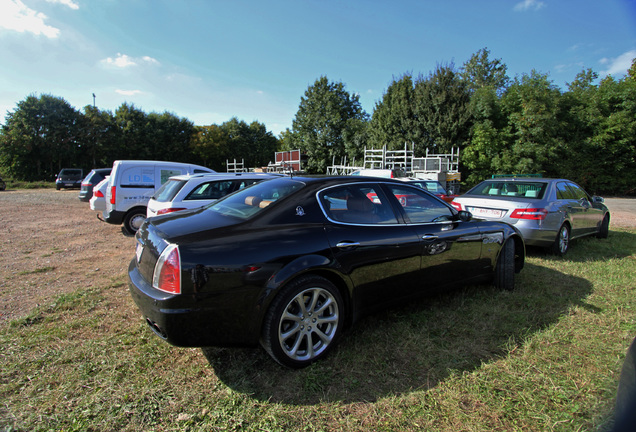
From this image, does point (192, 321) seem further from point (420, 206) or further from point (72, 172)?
point (72, 172)

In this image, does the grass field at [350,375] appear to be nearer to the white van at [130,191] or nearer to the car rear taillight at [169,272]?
the car rear taillight at [169,272]

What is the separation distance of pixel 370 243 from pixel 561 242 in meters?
5.06

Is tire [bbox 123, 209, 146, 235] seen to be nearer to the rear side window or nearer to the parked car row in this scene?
the parked car row

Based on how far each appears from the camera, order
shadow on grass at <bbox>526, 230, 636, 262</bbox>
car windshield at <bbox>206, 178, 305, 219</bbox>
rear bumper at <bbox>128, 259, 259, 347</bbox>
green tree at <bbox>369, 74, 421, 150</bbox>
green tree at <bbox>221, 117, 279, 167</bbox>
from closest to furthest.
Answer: rear bumper at <bbox>128, 259, 259, 347</bbox> < car windshield at <bbox>206, 178, 305, 219</bbox> < shadow on grass at <bbox>526, 230, 636, 262</bbox> < green tree at <bbox>369, 74, 421, 150</bbox> < green tree at <bbox>221, 117, 279, 167</bbox>

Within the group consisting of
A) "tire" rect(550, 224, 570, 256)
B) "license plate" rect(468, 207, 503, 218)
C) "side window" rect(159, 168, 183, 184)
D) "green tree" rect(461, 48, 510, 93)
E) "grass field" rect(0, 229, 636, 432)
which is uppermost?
"green tree" rect(461, 48, 510, 93)

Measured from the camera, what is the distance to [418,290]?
3371 millimetres

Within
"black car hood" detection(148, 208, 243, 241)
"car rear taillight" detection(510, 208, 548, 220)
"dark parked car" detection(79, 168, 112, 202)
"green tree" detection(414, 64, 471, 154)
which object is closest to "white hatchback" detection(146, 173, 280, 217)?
"black car hood" detection(148, 208, 243, 241)

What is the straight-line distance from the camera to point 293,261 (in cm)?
252

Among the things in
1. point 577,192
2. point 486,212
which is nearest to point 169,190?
point 486,212

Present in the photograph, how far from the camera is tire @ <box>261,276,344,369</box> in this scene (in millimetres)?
2480

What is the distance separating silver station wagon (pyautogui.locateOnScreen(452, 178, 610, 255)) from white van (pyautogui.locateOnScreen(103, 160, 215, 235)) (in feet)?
23.7

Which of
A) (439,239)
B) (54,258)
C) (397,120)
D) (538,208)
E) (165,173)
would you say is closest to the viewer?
(439,239)

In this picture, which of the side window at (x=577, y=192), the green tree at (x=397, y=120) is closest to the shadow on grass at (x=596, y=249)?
the side window at (x=577, y=192)

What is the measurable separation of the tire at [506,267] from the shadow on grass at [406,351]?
174 mm
